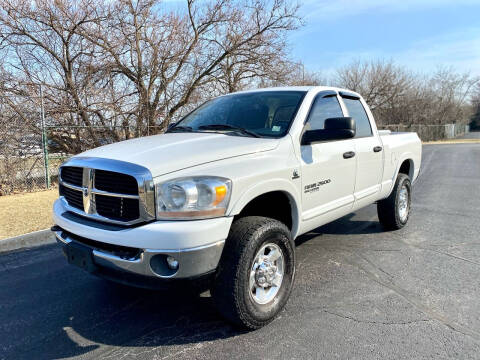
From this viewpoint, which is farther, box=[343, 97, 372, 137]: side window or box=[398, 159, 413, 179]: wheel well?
box=[398, 159, 413, 179]: wheel well

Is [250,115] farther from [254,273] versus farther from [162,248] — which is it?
[162,248]

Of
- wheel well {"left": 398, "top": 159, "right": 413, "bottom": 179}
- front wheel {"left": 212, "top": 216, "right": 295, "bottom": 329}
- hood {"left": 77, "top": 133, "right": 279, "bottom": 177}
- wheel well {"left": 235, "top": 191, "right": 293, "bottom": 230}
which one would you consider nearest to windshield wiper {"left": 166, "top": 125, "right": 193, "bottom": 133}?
hood {"left": 77, "top": 133, "right": 279, "bottom": 177}

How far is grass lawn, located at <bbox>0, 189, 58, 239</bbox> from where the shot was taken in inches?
237

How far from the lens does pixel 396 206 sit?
544 cm

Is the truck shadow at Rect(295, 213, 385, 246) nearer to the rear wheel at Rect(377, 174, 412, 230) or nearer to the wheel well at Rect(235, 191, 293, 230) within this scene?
the rear wheel at Rect(377, 174, 412, 230)

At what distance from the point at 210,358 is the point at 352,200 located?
2480mm

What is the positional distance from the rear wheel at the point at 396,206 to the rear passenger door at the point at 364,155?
0.62 metres

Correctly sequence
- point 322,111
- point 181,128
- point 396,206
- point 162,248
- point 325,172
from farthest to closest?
point 396,206 < point 181,128 < point 322,111 < point 325,172 < point 162,248

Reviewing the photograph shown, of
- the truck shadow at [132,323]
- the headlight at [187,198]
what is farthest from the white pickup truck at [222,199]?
the truck shadow at [132,323]

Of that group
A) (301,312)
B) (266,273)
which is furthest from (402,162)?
(266,273)

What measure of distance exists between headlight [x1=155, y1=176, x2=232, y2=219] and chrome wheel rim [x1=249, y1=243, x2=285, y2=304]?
2.05 feet

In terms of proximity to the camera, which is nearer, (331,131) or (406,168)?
(331,131)

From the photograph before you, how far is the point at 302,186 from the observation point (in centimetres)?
346

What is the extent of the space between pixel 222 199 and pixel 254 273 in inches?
28.5
